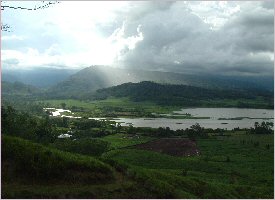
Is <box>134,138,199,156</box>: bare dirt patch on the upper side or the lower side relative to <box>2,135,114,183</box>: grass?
lower

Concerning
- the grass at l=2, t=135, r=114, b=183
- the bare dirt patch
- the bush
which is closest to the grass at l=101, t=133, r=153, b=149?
the bare dirt patch

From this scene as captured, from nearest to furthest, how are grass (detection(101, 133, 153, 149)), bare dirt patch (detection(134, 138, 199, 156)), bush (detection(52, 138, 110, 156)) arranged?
bush (detection(52, 138, 110, 156)) → bare dirt patch (detection(134, 138, 199, 156)) → grass (detection(101, 133, 153, 149))

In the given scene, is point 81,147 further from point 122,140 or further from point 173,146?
point 122,140

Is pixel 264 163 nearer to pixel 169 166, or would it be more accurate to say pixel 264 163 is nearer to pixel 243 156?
pixel 243 156

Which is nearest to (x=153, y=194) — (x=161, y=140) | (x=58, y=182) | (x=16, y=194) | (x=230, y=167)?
(x=58, y=182)

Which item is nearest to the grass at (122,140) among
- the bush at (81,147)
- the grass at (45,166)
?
the bush at (81,147)

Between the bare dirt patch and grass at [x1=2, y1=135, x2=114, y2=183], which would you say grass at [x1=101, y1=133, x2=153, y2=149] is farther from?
grass at [x1=2, y1=135, x2=114, y2=183]

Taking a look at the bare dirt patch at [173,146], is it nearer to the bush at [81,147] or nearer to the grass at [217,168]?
the grass at [217,168]

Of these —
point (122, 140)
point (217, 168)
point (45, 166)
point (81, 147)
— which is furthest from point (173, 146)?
point (45, 166)
